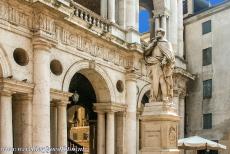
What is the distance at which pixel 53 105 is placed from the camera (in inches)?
787

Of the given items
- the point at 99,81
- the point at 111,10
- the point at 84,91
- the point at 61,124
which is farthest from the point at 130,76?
the point at 61,124

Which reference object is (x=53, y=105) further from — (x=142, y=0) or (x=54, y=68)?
(x=142, y=0)

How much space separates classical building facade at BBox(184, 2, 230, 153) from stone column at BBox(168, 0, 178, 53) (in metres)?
2.61

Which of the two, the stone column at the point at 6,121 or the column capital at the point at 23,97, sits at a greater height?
the column capital at the point at 23,97

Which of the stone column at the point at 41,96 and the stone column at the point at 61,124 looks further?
the stone column at the point at 61,124

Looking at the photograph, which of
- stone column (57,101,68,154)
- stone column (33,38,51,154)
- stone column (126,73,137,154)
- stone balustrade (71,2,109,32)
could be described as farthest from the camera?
stone column (126,73,137,154)

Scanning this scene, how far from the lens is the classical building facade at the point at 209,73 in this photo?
98.2ft

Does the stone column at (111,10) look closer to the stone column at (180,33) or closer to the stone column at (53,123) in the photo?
the stone column at (53,123)

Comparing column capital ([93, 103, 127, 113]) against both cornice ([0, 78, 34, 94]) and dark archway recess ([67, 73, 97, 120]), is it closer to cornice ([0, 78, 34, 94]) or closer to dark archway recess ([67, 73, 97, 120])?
dark archway recess ([67, 73, 97, 120])

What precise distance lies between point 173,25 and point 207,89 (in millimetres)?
4812

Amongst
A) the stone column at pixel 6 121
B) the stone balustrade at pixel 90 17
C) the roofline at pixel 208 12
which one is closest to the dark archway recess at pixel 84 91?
the stone balustrade at pixel 90 17

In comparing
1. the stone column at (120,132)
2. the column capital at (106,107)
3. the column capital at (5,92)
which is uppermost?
the column capital at (5,92)

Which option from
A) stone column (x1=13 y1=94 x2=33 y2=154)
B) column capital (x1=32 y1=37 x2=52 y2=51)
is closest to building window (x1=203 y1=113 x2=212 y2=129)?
column capital (x1=32 y1=37 x2=52 y2=51)

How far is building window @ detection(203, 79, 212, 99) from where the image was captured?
3061 centimetres
